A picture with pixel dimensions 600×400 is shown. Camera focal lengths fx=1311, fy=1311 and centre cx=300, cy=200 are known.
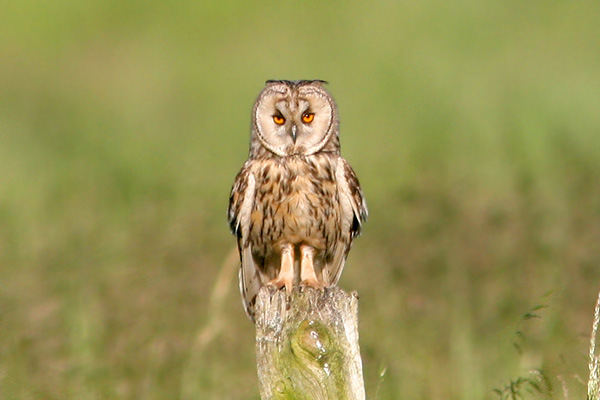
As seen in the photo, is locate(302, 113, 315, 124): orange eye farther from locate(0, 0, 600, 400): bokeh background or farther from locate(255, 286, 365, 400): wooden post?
locate(255, 286, 365, 400): wooden post

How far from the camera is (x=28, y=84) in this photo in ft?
51.0

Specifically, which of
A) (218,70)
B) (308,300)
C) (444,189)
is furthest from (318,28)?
(308,300)

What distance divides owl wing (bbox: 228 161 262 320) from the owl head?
0.61ft

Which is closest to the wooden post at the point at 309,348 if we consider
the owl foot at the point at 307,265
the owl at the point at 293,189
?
the owl foot at the point at 307,265

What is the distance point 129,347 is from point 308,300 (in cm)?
212

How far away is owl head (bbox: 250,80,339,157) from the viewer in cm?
603

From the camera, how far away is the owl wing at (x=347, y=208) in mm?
6008

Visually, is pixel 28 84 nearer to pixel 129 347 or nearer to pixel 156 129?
pixel 156 129

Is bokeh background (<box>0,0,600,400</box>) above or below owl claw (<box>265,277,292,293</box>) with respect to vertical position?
above

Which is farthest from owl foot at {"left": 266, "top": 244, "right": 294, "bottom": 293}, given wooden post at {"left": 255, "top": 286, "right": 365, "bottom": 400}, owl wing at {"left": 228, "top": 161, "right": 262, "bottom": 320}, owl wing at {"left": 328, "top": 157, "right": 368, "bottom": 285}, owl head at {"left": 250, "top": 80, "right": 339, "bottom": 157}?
wooden post at {"left": 255, "top": 286, "right": 365, "bottom": 400}

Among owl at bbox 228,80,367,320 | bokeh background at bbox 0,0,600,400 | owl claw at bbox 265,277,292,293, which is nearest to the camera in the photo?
owl claw at bbox 265,277,292,293

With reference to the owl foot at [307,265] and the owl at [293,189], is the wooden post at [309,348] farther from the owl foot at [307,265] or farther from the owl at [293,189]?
the owl at [293,189]

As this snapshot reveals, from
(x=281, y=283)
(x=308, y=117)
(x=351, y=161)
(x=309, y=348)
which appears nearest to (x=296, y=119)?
(x=308, y=117)

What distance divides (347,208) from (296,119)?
47 centimetres
